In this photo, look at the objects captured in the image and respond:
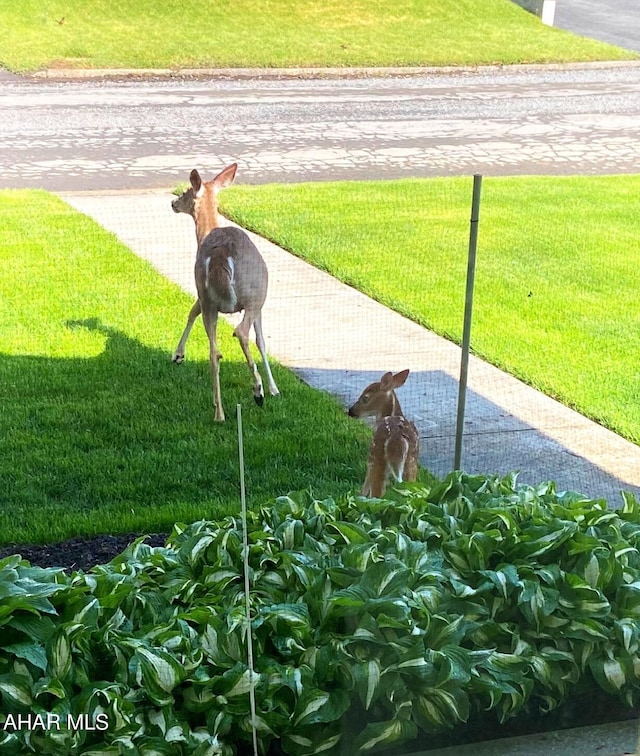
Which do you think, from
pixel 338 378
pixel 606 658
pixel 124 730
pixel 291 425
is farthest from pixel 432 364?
pixel 124 730

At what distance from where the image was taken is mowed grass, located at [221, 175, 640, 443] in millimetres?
6754

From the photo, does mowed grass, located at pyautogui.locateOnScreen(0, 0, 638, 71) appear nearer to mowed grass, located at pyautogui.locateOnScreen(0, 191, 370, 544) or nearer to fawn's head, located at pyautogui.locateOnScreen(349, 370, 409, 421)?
mowed grass, located at pyautogui.locateOnScreen(0, 191, 370, 544)

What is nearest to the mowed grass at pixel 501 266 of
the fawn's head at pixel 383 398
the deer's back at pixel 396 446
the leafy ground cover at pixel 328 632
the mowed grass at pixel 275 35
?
the fawn's head at pixel 383 398

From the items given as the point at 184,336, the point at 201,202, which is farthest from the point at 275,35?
the point at 184,336

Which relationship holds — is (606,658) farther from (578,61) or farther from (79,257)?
(578,61)

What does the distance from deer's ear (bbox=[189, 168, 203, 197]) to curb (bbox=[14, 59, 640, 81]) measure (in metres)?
12.0

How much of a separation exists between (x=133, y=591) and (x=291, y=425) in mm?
2406

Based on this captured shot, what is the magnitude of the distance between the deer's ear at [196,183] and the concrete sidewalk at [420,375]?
2.52 feet

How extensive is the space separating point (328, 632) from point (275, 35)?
19798 millimetres

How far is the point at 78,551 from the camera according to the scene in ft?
15.1

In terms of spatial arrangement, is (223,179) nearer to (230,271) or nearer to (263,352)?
(230,271)

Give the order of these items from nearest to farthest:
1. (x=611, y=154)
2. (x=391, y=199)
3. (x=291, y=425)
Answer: (x=291, y=425)
(x=391, y=199)
(x=611, y=154)

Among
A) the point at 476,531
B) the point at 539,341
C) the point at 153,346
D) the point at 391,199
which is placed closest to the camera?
the point at 476,531

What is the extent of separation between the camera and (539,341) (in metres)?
7.10
